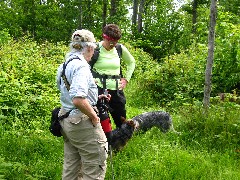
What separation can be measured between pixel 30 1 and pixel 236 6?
17.4 meters

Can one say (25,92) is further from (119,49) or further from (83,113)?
(83,113)

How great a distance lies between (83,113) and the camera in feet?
11.5

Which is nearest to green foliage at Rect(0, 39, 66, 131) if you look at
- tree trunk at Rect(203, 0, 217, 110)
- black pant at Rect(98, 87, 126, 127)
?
black pant at Rect(98, 87, 126, 127)

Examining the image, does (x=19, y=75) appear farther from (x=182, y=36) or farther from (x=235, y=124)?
(x=182, y=36)

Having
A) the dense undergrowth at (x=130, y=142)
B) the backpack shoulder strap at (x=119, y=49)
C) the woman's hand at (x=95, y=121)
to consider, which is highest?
the backpack shoulder strap at (x=119, y=49)

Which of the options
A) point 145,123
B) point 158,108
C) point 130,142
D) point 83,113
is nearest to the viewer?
point 83,113

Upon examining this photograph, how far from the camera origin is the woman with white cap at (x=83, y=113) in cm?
342

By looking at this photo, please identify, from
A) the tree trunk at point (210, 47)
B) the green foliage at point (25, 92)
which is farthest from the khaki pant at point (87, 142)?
the tree trunk at point (210, 47)

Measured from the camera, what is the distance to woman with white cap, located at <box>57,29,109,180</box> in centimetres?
342

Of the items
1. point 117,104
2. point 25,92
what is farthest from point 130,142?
point 25,92

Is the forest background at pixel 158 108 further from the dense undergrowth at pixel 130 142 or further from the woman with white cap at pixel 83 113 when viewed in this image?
the woman with white cap at pixel 83 113

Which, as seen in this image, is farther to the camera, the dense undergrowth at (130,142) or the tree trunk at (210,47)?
the tree trunk at (210,47)

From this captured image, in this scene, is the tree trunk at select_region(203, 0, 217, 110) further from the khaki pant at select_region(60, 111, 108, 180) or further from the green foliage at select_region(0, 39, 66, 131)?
the khaki pant at select_region(60, 111, 108, 180)

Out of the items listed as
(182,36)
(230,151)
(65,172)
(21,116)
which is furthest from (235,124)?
(182,36)
